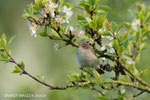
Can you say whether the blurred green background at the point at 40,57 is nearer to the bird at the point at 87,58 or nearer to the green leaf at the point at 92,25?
the bird at the point at 87,58

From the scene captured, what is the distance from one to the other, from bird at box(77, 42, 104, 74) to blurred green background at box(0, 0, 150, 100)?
4.60ft

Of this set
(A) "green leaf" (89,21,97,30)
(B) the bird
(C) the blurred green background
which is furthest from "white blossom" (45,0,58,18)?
(C) the blurred green background

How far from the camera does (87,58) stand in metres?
2.64

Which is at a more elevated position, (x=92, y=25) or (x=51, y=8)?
(x=51, y=8)

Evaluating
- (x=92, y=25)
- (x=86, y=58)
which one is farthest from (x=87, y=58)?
(x=92, y=25)

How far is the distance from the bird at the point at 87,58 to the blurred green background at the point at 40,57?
140 centimetres

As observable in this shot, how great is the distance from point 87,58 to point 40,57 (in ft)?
23.9

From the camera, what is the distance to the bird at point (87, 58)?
8.52ft

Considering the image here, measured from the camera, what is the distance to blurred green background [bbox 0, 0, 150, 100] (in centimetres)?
488

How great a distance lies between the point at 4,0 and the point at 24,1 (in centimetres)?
82

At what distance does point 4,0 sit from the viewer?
10844mm

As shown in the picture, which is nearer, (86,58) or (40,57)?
(86,58)

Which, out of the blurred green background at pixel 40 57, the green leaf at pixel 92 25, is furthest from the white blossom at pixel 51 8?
the blurred green background at pixel 40 57

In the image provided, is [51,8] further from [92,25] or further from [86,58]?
[86,58]
